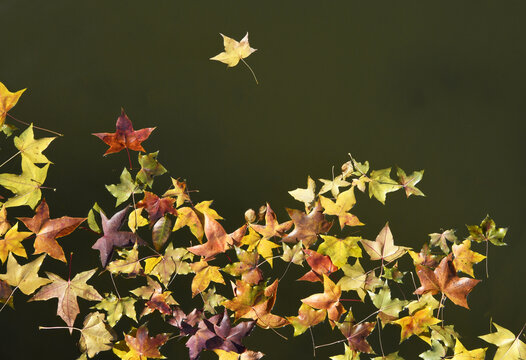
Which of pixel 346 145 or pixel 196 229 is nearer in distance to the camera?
pixel 196 229

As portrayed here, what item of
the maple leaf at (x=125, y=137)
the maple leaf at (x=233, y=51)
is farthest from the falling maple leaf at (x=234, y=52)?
the maple leaf at (x=125, y=137)

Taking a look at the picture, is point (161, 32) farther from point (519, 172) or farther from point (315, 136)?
point (519, 172)

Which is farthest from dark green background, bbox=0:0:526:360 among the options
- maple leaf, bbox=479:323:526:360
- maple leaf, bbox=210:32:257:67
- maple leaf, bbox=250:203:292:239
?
maple leaf, bbox=479:323:526:360

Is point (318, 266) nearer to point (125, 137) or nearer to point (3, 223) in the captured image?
point (125, 137)

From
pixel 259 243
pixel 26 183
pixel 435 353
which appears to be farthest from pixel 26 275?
pixel 435 353

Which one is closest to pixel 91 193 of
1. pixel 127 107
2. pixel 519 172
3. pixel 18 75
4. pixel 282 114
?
pixel 127 107

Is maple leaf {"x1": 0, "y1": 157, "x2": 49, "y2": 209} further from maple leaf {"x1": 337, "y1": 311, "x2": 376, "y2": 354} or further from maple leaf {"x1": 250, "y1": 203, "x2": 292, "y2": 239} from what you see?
maple leaf {"x1": 337, "y1": 311, "x2": 376, "y2": 354}
